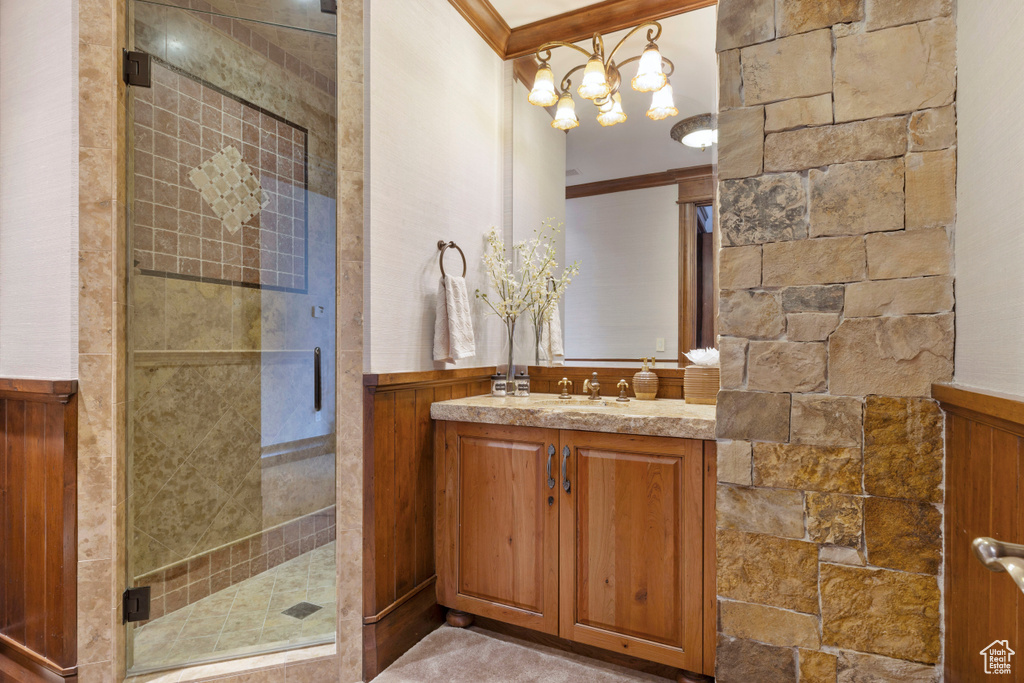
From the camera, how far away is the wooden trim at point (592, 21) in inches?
84.0

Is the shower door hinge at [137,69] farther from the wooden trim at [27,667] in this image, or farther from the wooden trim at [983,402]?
the wooden trim at [983,402]

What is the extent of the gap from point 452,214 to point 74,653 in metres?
1.92

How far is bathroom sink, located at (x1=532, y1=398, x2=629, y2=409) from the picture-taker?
1.97m

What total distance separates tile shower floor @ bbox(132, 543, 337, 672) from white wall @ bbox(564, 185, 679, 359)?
1.38 m

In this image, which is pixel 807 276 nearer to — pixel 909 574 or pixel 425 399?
pixel 909 574

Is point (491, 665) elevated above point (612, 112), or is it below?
below

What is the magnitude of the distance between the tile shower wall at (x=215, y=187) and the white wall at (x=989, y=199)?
1844 millimetres

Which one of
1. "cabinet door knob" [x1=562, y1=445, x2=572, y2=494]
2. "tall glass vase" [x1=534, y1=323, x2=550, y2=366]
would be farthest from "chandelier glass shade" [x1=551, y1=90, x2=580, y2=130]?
"cabinet door knob" [x1=562, y1=445, x2=572, y2=494]

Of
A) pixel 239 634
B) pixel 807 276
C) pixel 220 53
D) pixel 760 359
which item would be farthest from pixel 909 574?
pixel 220 53

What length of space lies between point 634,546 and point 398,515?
83 centimetres

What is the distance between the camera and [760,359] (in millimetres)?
1440

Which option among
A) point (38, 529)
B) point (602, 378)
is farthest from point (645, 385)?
point (38, 529)

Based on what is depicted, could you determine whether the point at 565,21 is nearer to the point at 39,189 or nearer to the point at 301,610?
the point at 39,189

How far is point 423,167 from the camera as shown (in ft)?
6.45
